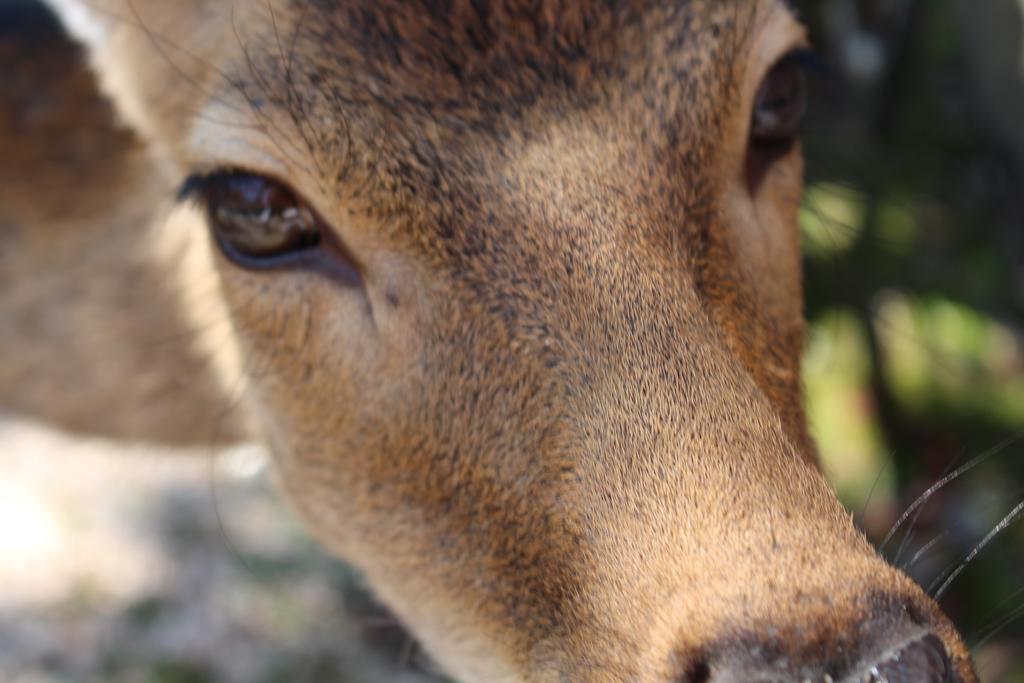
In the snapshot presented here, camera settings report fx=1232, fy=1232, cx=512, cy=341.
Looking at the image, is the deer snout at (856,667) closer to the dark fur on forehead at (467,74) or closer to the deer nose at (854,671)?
the deer nose at (854,671)

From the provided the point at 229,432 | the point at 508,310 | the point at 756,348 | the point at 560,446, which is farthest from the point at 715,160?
the point at 229,432

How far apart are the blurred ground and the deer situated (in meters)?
2.32

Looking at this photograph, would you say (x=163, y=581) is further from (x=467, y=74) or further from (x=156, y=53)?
(x=467, y=74)

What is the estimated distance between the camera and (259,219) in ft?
9.12

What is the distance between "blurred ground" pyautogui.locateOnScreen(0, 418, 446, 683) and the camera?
212 inches

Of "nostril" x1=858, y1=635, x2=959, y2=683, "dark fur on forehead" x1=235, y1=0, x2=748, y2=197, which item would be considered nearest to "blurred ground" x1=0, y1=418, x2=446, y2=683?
"dark fur on forehead" x1=235, y1=0, x2=748, y2=197

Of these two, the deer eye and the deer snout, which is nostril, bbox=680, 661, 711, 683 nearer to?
the deer snout

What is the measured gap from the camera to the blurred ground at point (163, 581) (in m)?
5.39

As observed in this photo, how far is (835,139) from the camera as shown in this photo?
16.9 feet

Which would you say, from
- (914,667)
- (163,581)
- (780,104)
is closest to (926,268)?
(780,104)

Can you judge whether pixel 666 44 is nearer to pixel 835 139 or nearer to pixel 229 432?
pixel 229 432

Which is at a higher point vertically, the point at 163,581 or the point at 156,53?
the point at 156,53

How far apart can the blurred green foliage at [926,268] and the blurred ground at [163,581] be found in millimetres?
2346

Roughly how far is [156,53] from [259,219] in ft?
2.06
